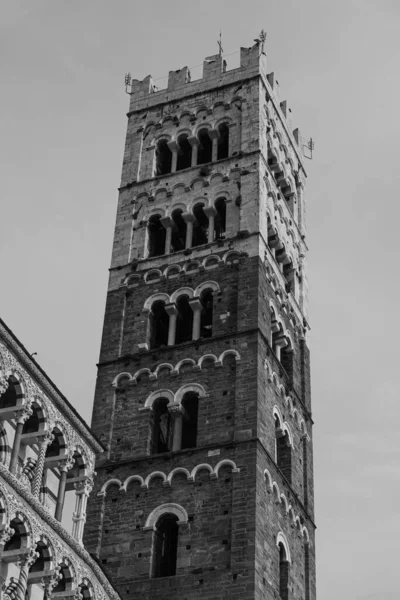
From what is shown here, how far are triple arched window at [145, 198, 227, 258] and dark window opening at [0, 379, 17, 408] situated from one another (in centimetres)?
1548

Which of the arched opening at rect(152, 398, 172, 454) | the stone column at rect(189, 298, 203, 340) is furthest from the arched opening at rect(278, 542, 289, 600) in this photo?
the stone column at rect(189, 298, 203, 340)

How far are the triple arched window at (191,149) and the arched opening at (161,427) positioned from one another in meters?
11.1

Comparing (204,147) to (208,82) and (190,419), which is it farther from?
(190,419)

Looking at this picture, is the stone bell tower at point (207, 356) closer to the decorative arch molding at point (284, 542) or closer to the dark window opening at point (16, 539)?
the decorative arch molding at point (284, 542)

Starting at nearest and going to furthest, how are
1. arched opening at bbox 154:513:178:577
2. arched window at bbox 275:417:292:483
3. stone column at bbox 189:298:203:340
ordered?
arched opening at bbox 154:513:178:577 < arched window at bbox 275:417:292:483 < stone column at bbox 189:298:203:340

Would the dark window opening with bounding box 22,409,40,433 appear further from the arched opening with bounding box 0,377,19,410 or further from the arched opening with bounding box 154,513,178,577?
the arched opening with bounding box 154,513,178,577

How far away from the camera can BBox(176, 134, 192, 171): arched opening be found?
4559 centimetres

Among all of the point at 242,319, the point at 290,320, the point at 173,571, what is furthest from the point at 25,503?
the point at 290,320

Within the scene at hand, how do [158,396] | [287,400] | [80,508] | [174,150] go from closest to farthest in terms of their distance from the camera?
[80,508], [158,396], [287,400], [174,150]

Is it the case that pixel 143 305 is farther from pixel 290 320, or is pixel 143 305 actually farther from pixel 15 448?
pixel 15 448

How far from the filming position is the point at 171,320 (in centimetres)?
3894

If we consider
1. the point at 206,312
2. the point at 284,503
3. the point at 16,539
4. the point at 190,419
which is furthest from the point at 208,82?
the point at 16,539

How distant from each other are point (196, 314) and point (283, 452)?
5.23 metres

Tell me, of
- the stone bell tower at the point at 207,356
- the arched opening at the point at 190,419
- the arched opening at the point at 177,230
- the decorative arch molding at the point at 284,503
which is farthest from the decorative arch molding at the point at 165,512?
the arched opening at the point at 177,230
